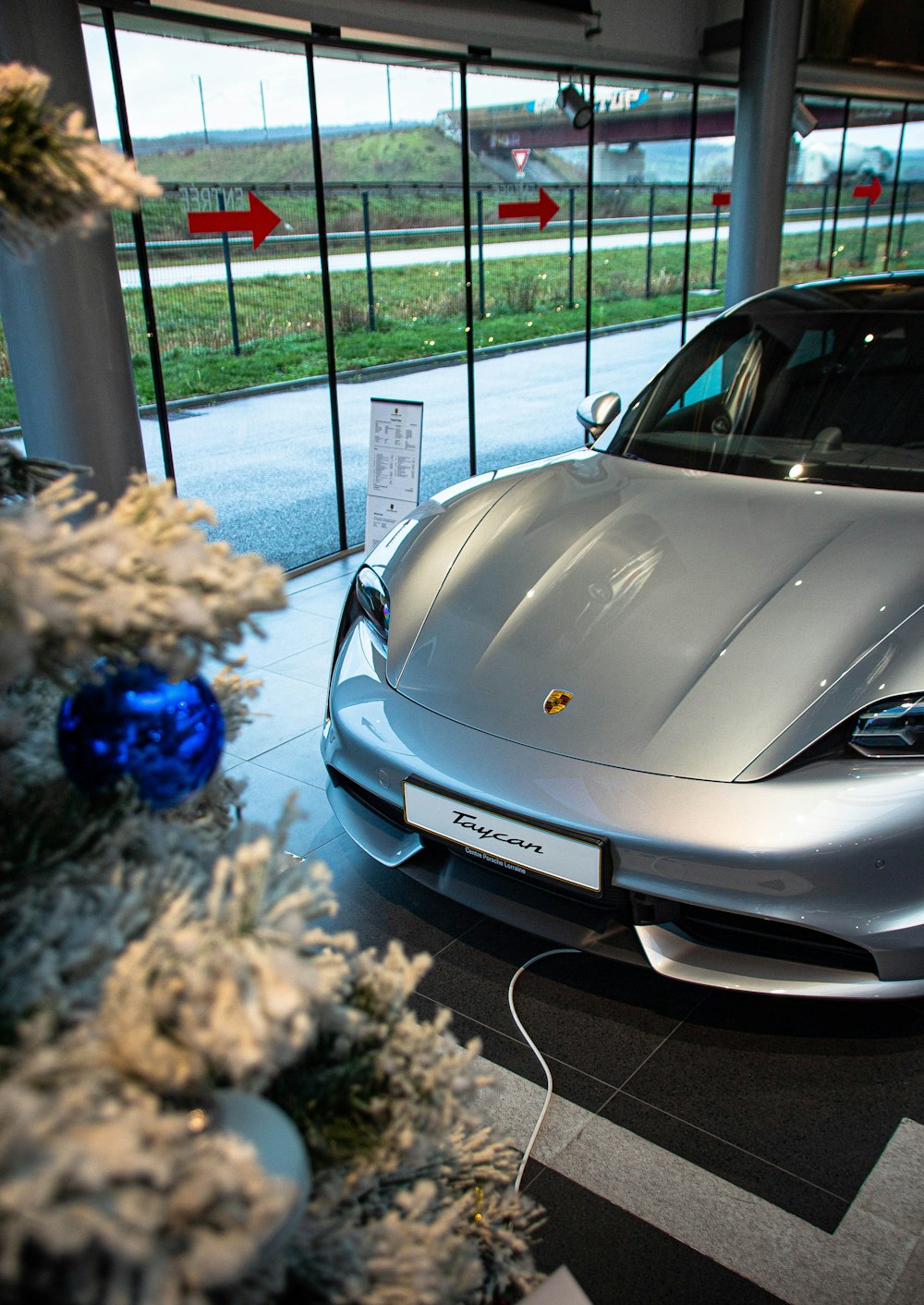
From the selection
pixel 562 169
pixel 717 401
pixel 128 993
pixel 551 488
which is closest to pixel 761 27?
pixel 562 169

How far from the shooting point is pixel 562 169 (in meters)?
6.54

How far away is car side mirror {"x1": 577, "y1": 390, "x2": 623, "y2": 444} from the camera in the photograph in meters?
3.29

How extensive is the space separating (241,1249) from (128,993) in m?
0.16

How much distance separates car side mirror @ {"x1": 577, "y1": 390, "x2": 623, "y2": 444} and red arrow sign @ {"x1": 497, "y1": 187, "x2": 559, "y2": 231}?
324 cm

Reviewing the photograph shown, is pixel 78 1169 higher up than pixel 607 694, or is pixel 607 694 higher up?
pixel 78 1169

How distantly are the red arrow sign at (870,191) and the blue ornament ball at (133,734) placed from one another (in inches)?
412

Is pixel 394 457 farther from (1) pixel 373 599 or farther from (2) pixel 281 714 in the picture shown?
(1) pixel 373 599

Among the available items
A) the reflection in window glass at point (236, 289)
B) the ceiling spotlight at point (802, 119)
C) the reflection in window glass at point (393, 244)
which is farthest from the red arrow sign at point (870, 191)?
the reflection in window glass at point (236, 289)

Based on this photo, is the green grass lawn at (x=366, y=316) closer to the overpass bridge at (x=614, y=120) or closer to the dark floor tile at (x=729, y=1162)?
the overpass bridge at (x=614, y=120)

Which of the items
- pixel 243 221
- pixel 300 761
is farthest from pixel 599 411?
pixel 243 221

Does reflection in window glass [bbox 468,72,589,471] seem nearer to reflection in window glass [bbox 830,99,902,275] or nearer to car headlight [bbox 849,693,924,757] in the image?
reflection in window glass [bbox 830,99,902,275]

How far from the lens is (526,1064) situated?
195cm

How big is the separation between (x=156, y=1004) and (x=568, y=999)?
1645 mm

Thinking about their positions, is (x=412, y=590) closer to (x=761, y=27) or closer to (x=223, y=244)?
Answer: (x=223, y=244)
